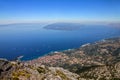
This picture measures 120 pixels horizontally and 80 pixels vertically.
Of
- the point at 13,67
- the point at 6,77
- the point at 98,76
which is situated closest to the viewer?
the point at 6,77

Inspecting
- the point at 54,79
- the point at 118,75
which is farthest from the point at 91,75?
the point at 54,79

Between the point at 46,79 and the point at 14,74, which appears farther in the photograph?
the point at 46,79

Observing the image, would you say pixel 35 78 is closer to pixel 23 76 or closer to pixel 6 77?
pixel 23 76

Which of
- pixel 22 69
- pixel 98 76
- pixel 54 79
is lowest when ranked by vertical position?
pixel 98 76

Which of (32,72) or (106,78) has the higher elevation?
(32,72)

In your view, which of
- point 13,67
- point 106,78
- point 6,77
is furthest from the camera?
point 106,78

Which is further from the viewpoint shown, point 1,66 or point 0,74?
point 1,66

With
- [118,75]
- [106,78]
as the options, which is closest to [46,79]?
[106,78]

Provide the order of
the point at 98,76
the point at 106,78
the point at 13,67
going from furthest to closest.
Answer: the point at 98,76, the point at 106,78, the point at 13,67

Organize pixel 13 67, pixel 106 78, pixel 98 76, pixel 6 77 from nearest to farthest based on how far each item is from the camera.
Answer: pixel 6 77, pixel 13 67, pixel 106 78, pixel 98 76

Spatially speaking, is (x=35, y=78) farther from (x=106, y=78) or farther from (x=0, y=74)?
(x=106, y=78)
